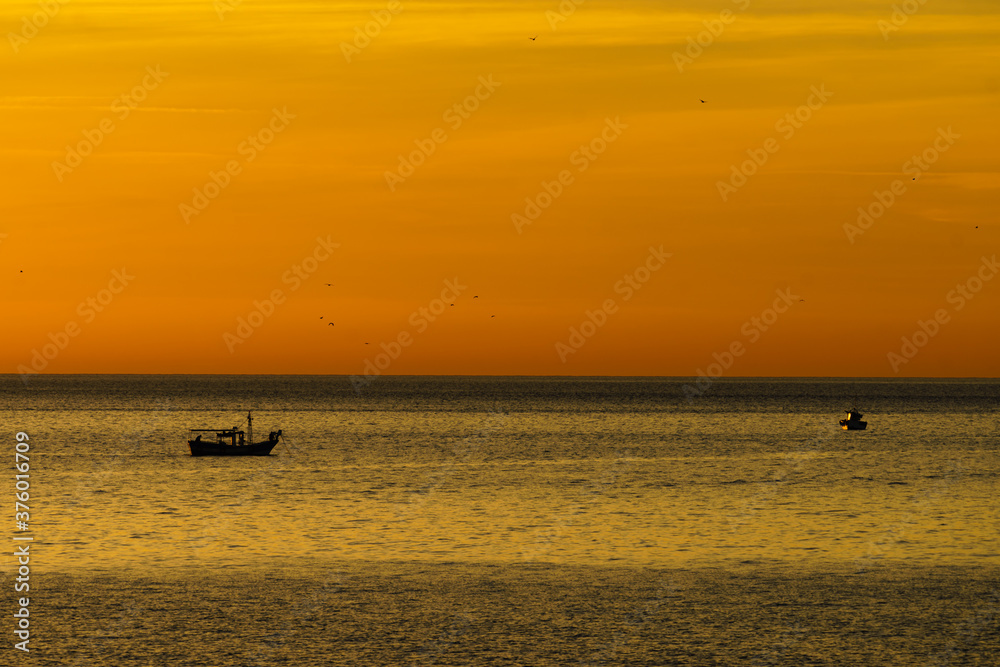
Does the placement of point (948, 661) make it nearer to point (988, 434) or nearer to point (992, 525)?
point (992, 525)

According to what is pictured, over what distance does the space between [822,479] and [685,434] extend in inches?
2770

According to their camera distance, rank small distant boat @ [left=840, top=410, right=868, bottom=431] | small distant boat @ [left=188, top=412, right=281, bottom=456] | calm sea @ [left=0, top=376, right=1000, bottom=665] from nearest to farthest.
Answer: calm sea @ [left=0, top=376, right=1000, bottom=665], small distant boat @ [left=188, top=412, right=281, bottom=456], small distant boat @ [left=840, top=410, right=868, bottom=431]

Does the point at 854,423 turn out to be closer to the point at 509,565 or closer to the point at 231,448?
the point at 231,448

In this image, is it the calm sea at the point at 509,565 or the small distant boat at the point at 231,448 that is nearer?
the calm sea at the point at 509,565

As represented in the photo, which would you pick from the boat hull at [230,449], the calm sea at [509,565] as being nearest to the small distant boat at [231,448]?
the boat hull at [230,449]

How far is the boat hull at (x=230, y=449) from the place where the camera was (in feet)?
386

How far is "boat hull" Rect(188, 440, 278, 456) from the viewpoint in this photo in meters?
118

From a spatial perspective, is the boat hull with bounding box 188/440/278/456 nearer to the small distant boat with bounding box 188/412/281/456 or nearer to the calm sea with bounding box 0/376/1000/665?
the small distant boat with bounding box 188/412/281/456

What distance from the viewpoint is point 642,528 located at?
6197 cm

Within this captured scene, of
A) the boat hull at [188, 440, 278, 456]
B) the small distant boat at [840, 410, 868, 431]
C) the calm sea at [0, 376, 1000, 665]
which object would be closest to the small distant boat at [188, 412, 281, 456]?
the boat hull at [188, 440, 278, 456]

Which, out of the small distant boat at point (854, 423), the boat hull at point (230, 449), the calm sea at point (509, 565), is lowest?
the calm sea at point (509, 565)

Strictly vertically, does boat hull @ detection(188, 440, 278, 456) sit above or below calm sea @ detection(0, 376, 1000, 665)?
above

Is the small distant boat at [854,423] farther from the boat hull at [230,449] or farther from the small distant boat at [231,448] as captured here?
the boat hull at [230,449]

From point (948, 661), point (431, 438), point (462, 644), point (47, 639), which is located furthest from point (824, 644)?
Answer: point (431, 438)
